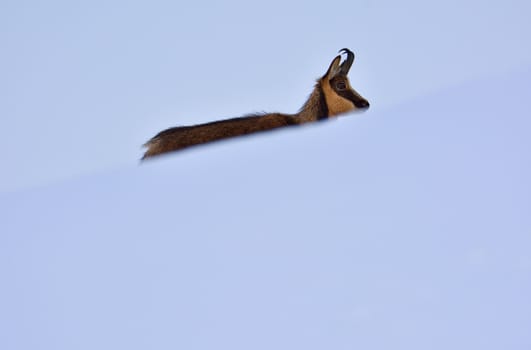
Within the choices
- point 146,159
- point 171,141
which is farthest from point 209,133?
point 146,159

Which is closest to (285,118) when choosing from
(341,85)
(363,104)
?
(363,104)

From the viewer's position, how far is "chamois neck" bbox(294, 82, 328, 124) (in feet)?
22.5

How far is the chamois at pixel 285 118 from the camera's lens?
5.58 m

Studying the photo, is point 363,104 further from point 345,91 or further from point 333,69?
point 333,69

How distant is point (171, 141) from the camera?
221 inches

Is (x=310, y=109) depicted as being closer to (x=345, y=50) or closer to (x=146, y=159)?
(x=345, y=50)

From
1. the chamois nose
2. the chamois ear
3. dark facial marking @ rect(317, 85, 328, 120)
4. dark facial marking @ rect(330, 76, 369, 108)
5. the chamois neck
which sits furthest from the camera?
dark facial marking @ rect(317, 85, 328, 120)

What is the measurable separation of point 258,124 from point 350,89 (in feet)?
3.96

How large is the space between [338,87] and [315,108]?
296 mm

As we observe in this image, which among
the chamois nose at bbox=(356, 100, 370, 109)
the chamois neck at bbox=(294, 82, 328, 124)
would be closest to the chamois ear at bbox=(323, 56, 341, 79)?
the chamois neck at bbox=(294, 82, 328, 124)

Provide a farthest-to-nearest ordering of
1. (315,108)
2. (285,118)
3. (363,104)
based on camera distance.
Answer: (315,108) → (363,104) → (285,118)

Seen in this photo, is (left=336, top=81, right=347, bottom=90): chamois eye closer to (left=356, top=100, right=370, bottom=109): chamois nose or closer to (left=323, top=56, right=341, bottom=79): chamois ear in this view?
(left=323, top=56, right=341, bottom=79): chamois ear

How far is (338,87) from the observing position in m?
7.11

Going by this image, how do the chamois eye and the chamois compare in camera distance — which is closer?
the chamois
